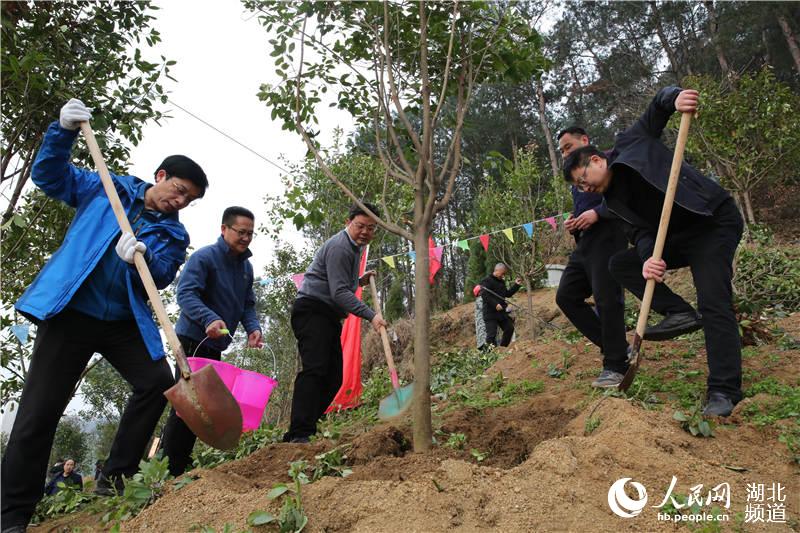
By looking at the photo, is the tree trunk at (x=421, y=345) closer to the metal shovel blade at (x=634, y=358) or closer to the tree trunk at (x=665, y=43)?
the metal shovel blade at (x=634, y=358)

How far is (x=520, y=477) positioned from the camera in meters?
2.20

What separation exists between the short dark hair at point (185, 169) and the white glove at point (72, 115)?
461 mm

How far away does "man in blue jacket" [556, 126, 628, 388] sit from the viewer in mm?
3692

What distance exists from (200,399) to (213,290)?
1.45 m

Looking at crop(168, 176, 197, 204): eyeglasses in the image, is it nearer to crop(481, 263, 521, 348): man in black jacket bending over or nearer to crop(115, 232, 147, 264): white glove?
crop(115, 232, 147, 264): white glove

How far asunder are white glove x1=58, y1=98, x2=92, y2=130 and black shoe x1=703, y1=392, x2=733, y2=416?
3.46 meters

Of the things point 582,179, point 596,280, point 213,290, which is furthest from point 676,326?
point 213,290

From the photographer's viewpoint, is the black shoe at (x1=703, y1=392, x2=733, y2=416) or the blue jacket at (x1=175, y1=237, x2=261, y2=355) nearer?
the black shoe at (x1=703, y1=392, x2=733, y2=416)

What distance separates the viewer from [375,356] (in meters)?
14.2

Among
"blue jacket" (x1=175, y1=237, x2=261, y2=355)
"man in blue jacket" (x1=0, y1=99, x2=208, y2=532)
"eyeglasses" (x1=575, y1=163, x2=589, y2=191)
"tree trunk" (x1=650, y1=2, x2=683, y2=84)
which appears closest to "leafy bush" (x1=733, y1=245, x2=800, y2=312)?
"eyeglasses" (x1=575, y1=163, x2=589, y2=191)

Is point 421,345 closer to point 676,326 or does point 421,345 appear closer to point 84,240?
point 676,326

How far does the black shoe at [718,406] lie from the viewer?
9.24 ft

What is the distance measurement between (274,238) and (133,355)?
12.1 metres

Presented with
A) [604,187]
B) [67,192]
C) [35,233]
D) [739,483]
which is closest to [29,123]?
[35,233]
